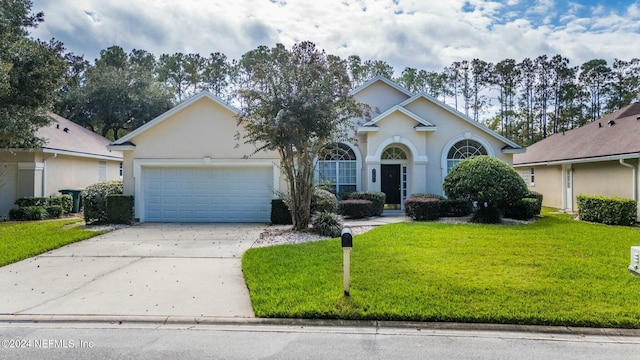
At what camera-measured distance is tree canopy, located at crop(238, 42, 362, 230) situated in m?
10.3

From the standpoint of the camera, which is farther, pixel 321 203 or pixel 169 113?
pixel 169 113

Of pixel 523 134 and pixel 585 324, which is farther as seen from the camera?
pixel 523 134

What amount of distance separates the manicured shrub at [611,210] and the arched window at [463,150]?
194 inches

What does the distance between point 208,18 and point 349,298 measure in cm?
1369

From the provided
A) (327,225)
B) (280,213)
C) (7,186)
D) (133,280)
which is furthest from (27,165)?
(327,225)

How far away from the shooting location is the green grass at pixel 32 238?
8633 millimetres

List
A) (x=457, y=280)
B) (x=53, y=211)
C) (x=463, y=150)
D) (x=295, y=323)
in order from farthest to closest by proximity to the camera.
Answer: (x=463, y=150) → (x=53, y=211) → (x=457, y=280) → (x=295, y=323)

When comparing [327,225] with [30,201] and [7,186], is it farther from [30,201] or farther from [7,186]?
[7,186]

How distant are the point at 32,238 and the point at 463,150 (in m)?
16.8

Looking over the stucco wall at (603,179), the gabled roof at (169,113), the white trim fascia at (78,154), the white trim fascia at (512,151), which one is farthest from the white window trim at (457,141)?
the white trim fascia at (78,154)

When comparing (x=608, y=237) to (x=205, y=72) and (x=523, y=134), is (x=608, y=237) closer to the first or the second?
(x=523, y=134)

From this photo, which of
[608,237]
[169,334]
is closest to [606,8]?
[608,237]

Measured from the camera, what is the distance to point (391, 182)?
60.3ft

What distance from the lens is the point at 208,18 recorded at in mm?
15242
